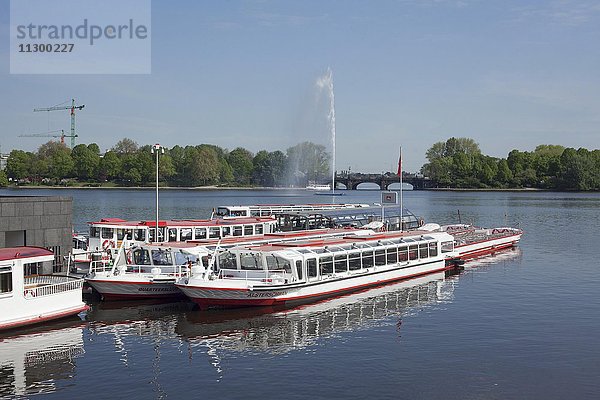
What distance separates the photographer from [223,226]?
6794 cm

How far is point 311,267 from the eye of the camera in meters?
50.4

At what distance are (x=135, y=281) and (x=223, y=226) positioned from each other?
65.7ft

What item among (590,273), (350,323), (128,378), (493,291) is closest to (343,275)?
(350,323)

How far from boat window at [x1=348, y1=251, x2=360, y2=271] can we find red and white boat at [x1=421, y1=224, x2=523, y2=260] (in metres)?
24.8

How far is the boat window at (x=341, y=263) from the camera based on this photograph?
174 feet

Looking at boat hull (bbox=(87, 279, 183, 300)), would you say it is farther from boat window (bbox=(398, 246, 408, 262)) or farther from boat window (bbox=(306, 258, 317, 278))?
boat window (bbox=(398, 246, 408, 262))

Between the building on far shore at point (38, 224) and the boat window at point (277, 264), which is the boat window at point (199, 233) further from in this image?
the boat window at point (277, 264)

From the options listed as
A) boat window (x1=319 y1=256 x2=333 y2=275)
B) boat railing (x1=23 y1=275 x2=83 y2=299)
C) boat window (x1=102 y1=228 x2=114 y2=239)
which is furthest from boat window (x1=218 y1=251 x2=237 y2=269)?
boat window (x1=102 y1=228 x2=114 y2=239)

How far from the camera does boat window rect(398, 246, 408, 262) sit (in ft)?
200

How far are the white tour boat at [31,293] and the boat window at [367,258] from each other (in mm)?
22426

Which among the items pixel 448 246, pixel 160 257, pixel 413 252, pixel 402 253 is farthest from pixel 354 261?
pixel 448 246

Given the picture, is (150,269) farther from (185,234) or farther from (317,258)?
(185,234)

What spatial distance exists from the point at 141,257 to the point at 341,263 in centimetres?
1500

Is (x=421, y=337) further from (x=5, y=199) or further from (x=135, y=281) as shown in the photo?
(x=5, y=199)
